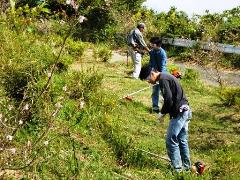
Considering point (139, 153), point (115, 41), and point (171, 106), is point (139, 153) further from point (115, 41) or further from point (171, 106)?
point (115, 41)

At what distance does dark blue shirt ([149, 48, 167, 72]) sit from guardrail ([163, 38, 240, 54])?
234 inches

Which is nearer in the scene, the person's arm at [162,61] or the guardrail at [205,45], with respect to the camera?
the person's arm at [162,61]

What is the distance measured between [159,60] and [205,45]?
331 inches

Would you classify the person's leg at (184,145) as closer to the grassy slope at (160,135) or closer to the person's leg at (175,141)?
the person's leg at (175,141)

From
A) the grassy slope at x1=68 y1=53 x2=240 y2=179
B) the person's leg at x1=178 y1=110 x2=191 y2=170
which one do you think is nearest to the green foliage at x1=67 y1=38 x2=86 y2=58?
the grassy slope at x1=68 y1=53 x2=240 y2=179

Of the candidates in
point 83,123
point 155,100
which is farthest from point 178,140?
point 155,100

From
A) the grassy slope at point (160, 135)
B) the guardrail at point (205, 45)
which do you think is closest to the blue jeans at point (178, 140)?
the grassy slope at point (160, 135)

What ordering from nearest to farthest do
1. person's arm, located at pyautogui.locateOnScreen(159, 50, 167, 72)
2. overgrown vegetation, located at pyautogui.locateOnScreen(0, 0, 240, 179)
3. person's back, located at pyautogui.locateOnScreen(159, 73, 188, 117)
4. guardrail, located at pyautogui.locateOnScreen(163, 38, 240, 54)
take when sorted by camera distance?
overgrown vegetation, located at pyautogui.locateOnScreen(0, 0, 240, 179), person's back, located at pyautogui.locateOnScreen(159, 73, 188, 117), person's arm, located at pyautogui.locateOnScreen(159, 50, 167, 72), guardrail, located at pyautogui.locateOnScreen(163, 38, 240, 54)

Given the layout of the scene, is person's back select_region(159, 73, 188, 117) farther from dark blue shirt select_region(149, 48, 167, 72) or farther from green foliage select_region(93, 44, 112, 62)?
green foliage select_region(93, 44, 112, 62)

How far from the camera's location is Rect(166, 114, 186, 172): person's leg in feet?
25.8

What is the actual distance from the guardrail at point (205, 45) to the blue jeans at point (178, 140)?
9879 millimetres

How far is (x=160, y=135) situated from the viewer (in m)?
10.3

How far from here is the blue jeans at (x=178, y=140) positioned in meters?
7.86

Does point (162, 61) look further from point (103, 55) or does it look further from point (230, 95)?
point (103, 55)
